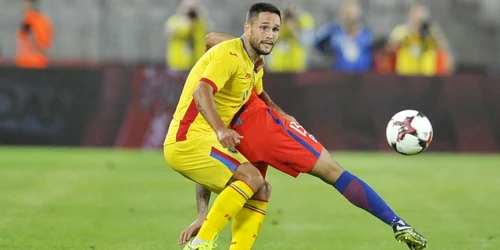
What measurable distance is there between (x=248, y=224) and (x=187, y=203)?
3878mm

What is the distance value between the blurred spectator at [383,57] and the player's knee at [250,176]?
1282 cm

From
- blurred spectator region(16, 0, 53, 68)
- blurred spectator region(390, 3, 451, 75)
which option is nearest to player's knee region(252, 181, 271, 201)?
blurred spectator region(390, 3, 451, 75)

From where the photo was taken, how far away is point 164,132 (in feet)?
54.7

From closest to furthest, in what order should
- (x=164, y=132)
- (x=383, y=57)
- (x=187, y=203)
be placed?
(x=187, y=203) < (x=164, y=132) < (x=383, y=57)

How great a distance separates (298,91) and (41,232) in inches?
332

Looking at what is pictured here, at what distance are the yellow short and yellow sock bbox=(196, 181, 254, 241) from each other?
13 centimetres

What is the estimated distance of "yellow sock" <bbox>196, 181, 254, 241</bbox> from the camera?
7.38 meters

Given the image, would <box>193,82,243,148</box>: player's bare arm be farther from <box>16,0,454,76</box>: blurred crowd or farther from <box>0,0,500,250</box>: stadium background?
<box>16,0,454,76</box>: blurred crowd

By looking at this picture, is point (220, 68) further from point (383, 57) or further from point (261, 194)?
point (383, 57)

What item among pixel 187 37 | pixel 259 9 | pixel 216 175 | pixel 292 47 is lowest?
pixel 216 175

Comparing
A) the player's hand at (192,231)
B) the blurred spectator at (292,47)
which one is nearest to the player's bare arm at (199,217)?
the player's hand at (192,231)

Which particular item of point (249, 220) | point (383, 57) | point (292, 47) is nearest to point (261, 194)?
point (249, 220)

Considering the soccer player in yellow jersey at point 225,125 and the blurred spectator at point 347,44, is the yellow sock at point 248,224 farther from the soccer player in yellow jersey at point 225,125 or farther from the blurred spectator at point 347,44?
the blurred spectator at point 347,44

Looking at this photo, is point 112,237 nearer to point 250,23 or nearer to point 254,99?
point 254,99
